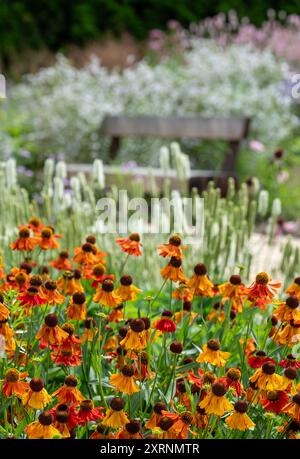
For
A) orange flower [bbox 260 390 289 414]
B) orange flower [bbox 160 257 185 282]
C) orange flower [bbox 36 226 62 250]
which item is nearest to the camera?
orange flower [bbox 260 390 289 414]

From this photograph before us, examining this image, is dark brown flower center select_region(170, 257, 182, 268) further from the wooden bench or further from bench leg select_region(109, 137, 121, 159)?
bench leg select_region(109, 137, 121, 159)

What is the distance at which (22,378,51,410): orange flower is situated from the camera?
1409 mm

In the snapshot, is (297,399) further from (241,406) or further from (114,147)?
(114,147)

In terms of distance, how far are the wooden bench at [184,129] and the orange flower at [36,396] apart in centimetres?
486

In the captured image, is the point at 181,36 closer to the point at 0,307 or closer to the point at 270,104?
the point at 270,104

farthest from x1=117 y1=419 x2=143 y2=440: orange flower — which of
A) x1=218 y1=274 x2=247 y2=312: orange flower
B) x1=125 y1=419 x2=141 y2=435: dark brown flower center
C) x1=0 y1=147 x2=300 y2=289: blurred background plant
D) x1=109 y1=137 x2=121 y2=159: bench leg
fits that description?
x1=109 y1=137 x2=121 y2=159: bench leg

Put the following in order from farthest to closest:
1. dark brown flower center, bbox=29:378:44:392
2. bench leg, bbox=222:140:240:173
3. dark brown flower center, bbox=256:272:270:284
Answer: bench leg, bbox=222:140:240:173 < dark brown flower center, bbox=256:272:270:284 < dark brown flower center, bbox=29:378:44:392

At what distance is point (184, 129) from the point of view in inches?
264

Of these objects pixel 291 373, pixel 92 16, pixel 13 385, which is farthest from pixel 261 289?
pixel 92 16

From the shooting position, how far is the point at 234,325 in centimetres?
225

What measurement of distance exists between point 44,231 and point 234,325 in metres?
0.64

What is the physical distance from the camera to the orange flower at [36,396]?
1409 millimetres

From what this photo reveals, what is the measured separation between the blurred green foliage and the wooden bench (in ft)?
20.0

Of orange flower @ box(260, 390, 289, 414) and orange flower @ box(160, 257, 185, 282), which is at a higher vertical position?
orange flower @ box(160, 257, 185, 282)
